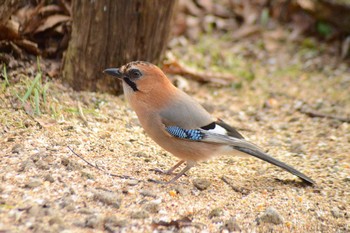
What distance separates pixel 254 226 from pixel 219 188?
0.67 meters

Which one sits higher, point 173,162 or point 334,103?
point 334,103

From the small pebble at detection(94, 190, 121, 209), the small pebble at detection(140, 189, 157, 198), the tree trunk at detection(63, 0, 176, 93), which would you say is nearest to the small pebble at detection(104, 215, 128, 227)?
the small pebble at detection(94, 190, 121, 209)

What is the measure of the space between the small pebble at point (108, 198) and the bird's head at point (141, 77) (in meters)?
1.14

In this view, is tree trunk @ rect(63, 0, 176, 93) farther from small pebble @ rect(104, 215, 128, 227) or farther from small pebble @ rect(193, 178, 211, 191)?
small pebble @ rect(104, 215, 128, 227)

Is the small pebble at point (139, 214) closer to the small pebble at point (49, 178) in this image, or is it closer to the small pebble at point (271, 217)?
the small pebble at point (49, 178)

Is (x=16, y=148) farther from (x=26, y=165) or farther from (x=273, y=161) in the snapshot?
(x=273, y=161)

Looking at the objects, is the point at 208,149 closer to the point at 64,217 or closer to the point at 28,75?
the point at 64,217

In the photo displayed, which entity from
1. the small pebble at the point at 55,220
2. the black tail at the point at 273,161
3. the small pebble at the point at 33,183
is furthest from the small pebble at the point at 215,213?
the small pebble at the point at 33,183

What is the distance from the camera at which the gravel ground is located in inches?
155

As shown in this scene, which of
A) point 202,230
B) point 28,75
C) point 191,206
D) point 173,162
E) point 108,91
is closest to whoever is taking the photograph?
point 202,230

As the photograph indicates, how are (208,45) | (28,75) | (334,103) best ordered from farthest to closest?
(208,45)
(334,103)
(28,75)

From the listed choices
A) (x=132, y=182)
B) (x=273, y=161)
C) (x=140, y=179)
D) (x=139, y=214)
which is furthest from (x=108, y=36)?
(x=139, y=214)

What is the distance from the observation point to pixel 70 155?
189 inches

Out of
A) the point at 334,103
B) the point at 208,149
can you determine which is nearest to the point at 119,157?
the point at 208,149
